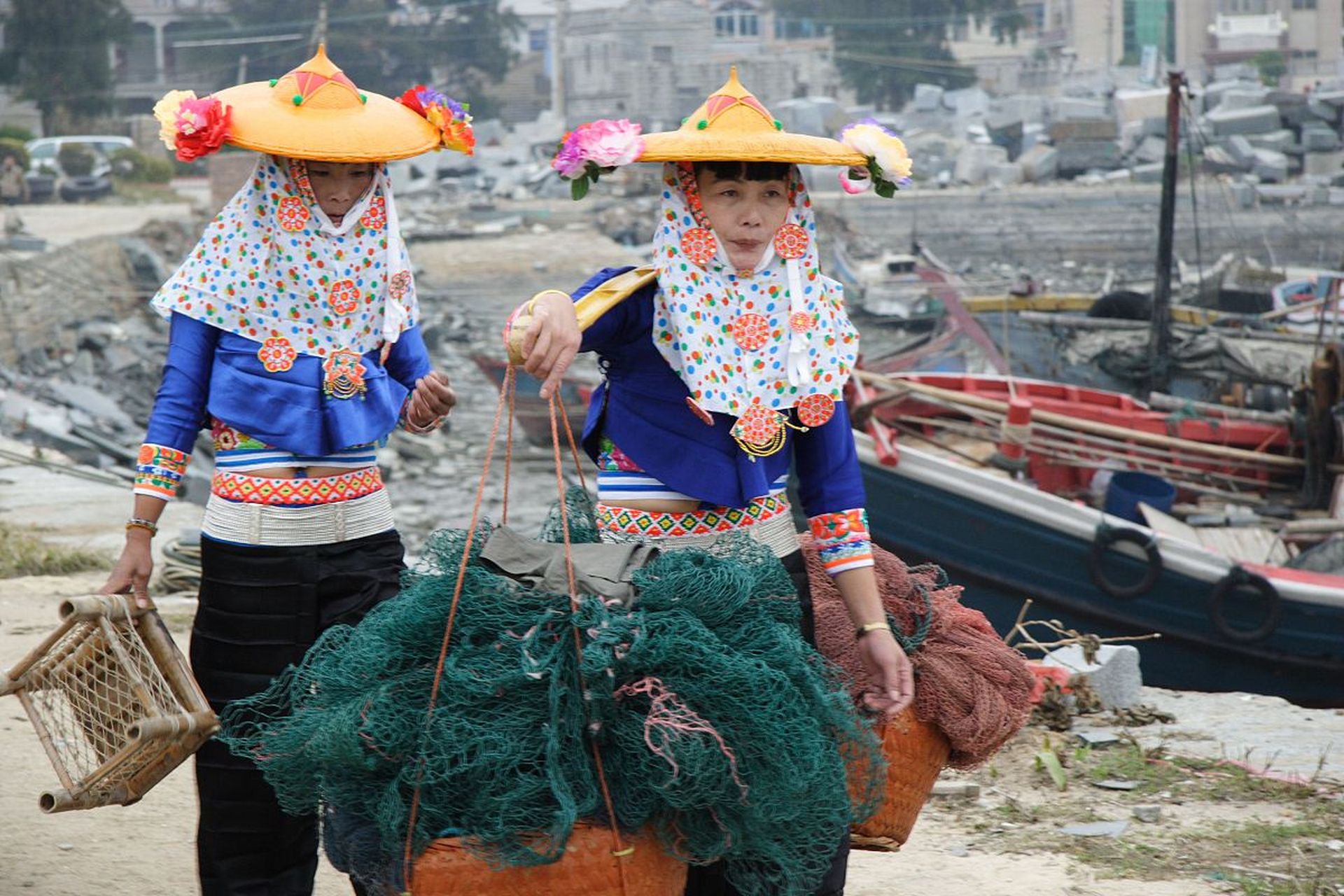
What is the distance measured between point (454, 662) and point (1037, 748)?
2.89 meters

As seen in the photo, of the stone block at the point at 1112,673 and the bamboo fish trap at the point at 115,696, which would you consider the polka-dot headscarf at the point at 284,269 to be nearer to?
the bamboo fish trap at the point at 115,696

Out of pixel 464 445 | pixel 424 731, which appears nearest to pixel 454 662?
pixel 424 731

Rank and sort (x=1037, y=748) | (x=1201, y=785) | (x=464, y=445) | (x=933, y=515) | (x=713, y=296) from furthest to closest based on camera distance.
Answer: (x=464, y=445)
(x=933, y=515)
(x=1037, y=748)
(x=1201, y=785)
(x=713, y=296)

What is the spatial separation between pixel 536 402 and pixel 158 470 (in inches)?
649

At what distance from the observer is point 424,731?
2125mm

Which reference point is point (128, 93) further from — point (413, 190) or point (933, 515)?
point (933, 515)

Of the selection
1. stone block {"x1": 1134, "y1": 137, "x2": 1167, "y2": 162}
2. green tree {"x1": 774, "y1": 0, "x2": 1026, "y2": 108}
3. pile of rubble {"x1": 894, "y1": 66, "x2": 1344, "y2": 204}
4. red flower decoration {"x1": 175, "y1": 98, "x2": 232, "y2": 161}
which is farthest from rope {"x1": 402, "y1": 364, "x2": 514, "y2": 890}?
green tree {"x1": 774, "y1": 0, "x2": 1026, "y2": 108}

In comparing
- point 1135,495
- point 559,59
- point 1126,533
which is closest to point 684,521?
point 1126,533

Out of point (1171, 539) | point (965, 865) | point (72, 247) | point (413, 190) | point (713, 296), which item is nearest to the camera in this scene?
point (713, 296)

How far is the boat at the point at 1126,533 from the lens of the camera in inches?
335

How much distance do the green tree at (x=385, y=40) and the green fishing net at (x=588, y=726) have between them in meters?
42.4

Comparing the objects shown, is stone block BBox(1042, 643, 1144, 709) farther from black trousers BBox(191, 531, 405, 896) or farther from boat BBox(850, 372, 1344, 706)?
boat BBox(850, 372, 1344, 706)

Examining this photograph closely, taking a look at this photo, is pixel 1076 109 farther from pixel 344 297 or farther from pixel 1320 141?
pixel 344 297

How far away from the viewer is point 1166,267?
14320 mm
